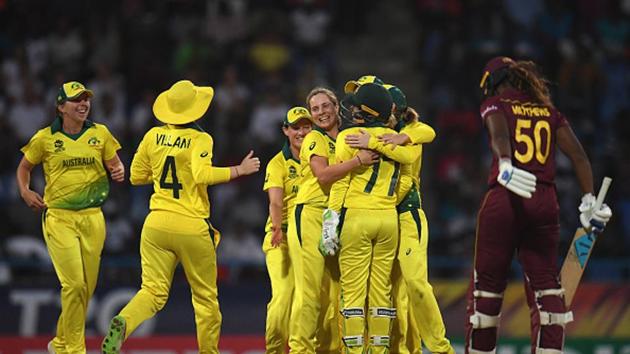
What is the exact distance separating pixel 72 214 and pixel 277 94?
286 inches

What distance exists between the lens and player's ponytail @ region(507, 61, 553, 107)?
29.6ft

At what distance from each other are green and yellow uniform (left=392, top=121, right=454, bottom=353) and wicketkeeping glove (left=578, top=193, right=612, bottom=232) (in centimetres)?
137

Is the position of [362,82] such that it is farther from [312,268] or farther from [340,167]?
[312,268]

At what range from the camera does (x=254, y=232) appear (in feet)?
53.9

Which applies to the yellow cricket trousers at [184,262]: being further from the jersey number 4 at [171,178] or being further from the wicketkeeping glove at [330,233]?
the wicketkeeping glove at [330,233]

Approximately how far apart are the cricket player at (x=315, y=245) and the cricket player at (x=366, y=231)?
229 mm

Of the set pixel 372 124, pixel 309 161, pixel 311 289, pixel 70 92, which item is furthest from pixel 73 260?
pixel 372 124

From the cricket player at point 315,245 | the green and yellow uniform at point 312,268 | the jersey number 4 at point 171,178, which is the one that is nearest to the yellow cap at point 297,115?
the cricket player at point 315,245

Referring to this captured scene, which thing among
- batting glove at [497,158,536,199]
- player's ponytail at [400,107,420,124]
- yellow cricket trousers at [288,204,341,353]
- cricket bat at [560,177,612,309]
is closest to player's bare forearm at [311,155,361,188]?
yellow cricket trousers at [288,204,341,353]

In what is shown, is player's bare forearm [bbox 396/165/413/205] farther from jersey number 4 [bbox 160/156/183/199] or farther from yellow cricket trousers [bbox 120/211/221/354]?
jersey number 4 [bbox 160/156/183/199]

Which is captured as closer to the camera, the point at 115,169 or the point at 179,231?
the point at 179,231

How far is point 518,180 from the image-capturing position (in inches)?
339

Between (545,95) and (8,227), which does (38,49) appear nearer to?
(8,227)

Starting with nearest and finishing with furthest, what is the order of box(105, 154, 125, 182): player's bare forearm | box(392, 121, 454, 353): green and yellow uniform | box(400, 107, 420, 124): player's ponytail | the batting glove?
the batting glove
box(392, 121, 454, 353): green and yellow uniform
box(400, 107, 420, 124): player's ponytail
box(105, 154, 125, 182): player's bare forearm
